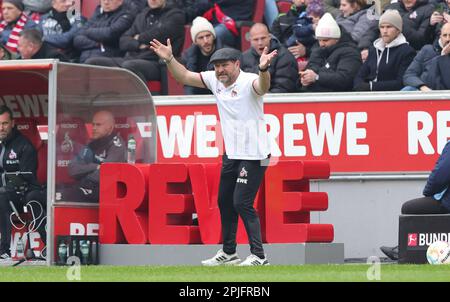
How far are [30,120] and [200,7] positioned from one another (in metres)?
4.09

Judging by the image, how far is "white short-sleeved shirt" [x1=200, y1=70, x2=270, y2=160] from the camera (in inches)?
637

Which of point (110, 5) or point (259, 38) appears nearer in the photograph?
point (259, 38)

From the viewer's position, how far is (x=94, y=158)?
1859cm

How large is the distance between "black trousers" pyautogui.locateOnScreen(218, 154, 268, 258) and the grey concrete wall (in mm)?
3967

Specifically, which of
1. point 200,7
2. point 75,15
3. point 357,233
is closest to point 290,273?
point 357,233

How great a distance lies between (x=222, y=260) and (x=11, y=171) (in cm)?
399

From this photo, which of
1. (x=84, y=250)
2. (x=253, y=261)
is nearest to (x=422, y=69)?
(x=253, y=261)

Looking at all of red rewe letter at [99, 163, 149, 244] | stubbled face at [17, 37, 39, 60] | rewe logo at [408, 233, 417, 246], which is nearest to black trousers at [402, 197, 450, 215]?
rewe logo at [408, 233, 417, 246]

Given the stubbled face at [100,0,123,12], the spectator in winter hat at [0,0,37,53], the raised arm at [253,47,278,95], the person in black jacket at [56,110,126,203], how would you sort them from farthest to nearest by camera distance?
1. the spectator in winter hat at [0,0,37,53]
2. the stubbled face at [100,0,123,12]
3. the person in black jacket at [56,110,126,203]
4. the raised arm at [253,47,278,95]

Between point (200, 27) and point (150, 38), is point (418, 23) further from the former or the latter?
point (150, 38)

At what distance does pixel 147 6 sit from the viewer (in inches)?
925

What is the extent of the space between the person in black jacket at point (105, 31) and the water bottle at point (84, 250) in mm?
5999

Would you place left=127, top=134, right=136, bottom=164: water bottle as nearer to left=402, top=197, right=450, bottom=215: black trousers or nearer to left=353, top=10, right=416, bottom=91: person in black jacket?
left=353, top=10, right=416, bottom=91: person in black jacket

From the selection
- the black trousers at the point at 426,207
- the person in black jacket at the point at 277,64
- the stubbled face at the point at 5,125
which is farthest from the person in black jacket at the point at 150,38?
the black trousers at the point at 426,207
